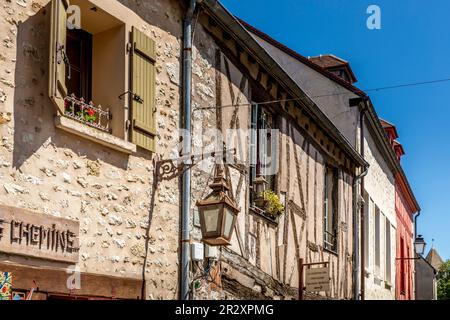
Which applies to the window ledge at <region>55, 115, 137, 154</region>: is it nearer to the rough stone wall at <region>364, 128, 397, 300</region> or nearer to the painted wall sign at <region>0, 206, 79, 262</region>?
the painted wall sign at <region>0, 206, 79, 262</region>

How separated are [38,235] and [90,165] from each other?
94 centimetres

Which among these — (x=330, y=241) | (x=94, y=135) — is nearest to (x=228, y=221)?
(x=94, y=135)

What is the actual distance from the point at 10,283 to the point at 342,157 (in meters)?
9.63

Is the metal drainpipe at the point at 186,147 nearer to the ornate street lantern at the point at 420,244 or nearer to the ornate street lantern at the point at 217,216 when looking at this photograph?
the ornate street lantern at the point at 217,216

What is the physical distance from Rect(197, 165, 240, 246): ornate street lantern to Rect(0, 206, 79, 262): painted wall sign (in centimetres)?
154

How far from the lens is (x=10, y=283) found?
19.3 feet

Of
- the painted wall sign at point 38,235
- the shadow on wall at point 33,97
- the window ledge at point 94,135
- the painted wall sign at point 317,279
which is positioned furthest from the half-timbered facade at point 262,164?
the shadow on wall at point 33,97

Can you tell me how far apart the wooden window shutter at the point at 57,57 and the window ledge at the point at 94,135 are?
99 millimetres

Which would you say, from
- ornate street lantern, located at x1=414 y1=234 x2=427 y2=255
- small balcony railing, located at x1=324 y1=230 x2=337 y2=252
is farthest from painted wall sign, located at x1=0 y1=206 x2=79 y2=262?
ornate street lantern, located at x1=414 y1=234 x2=427 y2=255

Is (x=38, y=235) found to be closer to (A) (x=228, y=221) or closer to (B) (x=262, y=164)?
(A) (x=228, y=221)

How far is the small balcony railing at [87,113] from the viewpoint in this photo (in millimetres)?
6836

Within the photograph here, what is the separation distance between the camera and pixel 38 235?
20.2 ft
